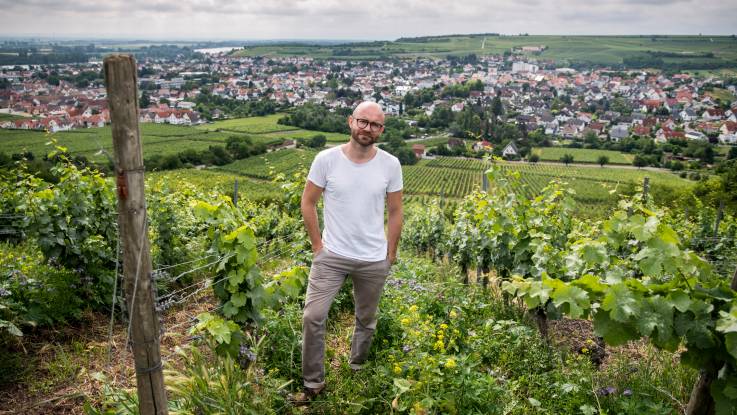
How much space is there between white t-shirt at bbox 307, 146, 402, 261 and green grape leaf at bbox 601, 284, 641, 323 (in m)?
1.43

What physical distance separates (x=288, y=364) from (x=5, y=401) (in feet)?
6.37

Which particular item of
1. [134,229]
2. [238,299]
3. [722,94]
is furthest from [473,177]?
[722,94]

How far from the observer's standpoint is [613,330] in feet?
8.84

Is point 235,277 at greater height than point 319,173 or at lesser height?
lesser

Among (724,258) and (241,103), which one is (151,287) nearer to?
(724,258)

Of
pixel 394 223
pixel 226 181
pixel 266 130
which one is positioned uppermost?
pixel 394 223

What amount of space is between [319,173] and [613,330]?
6.59 feet

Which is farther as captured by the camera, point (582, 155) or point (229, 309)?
point (582, 155)

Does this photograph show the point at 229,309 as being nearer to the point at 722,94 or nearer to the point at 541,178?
the point at 541,178

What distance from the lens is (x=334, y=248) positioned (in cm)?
332

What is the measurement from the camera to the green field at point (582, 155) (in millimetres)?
60500

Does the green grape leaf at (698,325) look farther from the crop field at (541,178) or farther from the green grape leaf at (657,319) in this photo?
the crop field at (541,178)

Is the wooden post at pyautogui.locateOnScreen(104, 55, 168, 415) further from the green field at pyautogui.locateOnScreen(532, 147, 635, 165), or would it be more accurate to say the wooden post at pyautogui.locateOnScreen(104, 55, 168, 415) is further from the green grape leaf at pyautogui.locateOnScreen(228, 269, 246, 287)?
the green field at pyautogui.locateOnScreen(532, 147, 635, 165)

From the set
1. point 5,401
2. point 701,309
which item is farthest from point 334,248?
point 5,401
